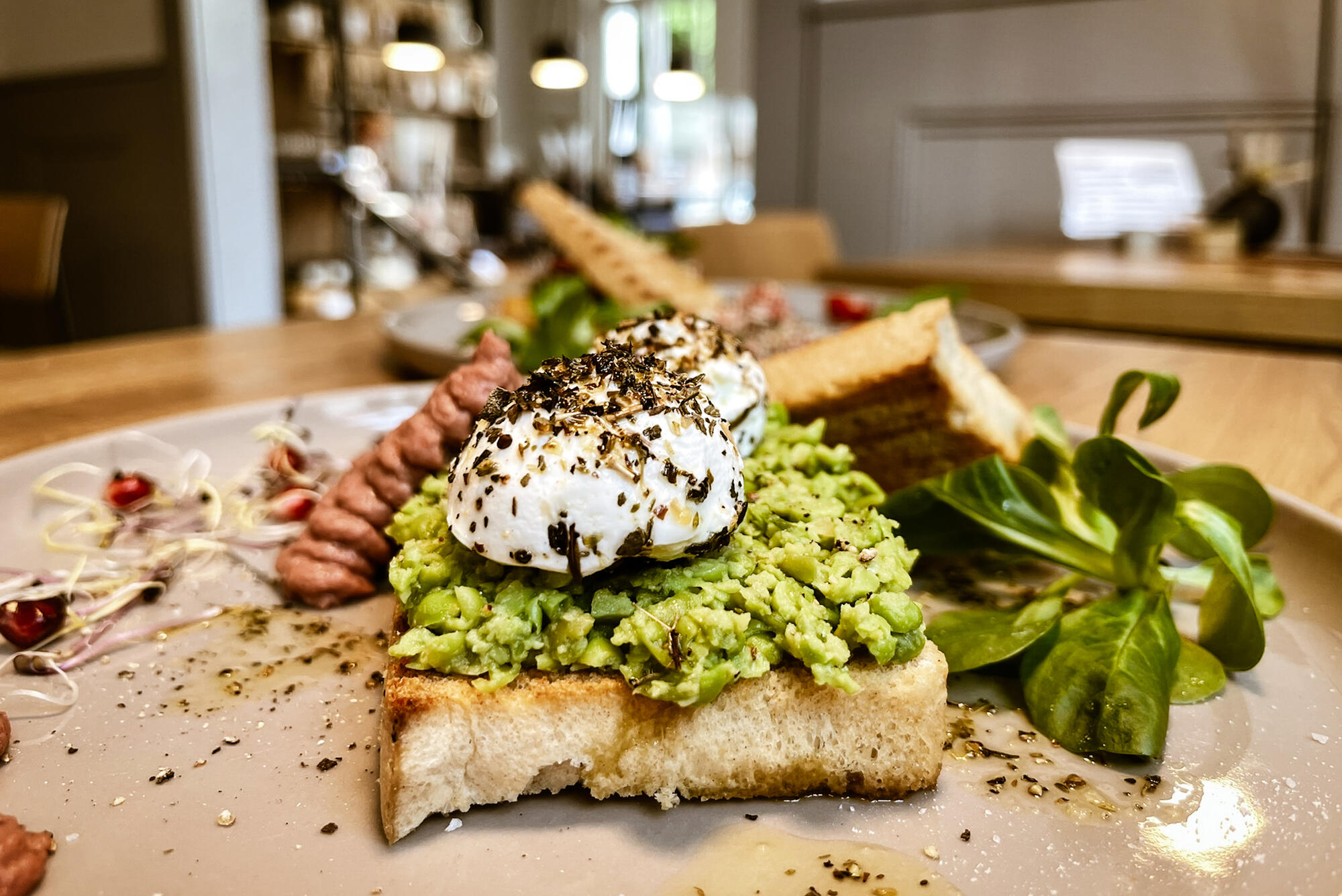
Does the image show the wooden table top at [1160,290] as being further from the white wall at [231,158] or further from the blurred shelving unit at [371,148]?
the blurred shelving unit at [371,148]

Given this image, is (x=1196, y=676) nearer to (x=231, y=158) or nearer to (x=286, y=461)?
(x=286, y=461)


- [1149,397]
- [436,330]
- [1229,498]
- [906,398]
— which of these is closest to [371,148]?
[436,330]

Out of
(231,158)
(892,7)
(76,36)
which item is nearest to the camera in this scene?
(231,158)

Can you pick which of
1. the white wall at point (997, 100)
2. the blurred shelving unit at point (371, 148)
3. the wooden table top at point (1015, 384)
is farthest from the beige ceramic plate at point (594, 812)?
the blurred shelving unit at point (371, 148)

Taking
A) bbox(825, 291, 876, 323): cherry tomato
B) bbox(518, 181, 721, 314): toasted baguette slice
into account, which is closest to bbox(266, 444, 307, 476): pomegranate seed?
bbox(518, 181, 721, 314): toasted baguette slice

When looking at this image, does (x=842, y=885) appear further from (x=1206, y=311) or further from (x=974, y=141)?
(x=974, y=141)

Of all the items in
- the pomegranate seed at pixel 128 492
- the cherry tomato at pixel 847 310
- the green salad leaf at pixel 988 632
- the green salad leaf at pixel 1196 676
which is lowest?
the green salad leaf at pixel 1196 676
